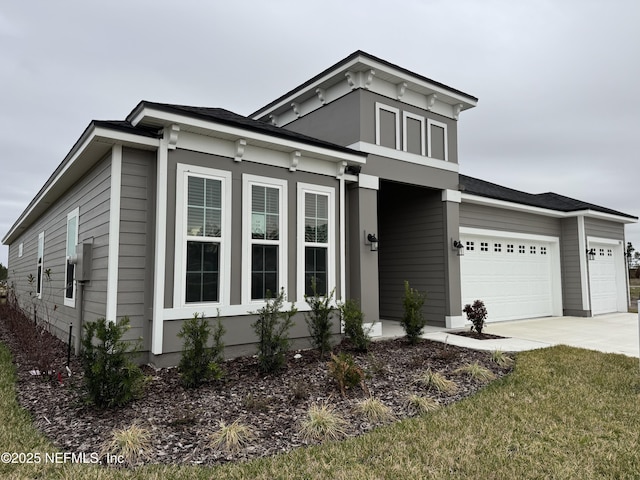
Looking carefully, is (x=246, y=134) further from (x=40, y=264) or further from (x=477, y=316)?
(x=40, y=264)

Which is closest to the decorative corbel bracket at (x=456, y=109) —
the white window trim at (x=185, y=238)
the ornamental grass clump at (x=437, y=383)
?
the white window trim at (x=185, y=238)

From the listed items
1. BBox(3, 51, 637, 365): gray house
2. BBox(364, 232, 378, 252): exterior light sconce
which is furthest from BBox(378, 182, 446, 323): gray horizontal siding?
BBox(364, 232, 378, 252): exterior light sconce

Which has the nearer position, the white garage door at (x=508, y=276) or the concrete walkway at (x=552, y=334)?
the concrete walkway at (x=552, y=334)

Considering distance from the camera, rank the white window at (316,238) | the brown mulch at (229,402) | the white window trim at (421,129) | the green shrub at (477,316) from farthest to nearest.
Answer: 1. the white window trim at (421,129)
2. the green shrub at (477,316)
3. the white window at (316,238)
4. the brown mulch at (229,402)

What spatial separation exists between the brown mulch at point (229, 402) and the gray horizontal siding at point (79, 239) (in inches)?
46.6

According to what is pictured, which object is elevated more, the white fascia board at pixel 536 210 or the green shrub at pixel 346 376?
the white fascia board at pixel 536 210

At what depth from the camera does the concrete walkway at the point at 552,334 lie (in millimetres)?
7328

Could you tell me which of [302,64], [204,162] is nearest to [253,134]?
[204,162]

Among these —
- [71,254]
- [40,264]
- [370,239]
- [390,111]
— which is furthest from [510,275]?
[40,264]

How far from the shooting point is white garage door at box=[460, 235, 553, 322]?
10.5 metres

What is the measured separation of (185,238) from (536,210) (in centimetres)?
1032

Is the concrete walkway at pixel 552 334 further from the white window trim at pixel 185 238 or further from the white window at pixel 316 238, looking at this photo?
the white window trim at pixel 185 238

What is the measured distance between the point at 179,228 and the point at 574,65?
12.5m

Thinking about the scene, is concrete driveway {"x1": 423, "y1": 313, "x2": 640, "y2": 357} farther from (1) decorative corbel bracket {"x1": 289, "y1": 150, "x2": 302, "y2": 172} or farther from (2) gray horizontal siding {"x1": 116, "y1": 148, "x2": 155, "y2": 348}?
(2) gray horizontal siding {"x1": 116, "y1": 148, "x2": 155, "y2": 348}
